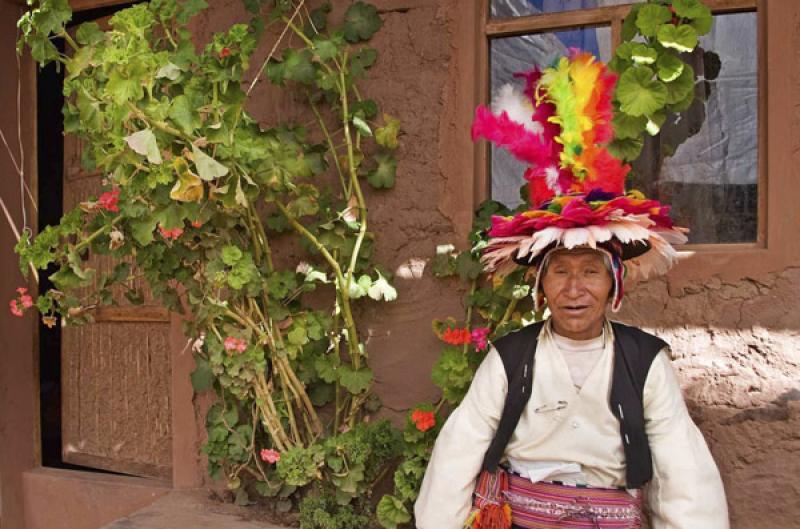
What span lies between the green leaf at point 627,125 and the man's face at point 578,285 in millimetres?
387

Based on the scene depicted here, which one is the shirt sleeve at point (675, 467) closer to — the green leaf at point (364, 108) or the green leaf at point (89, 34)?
the green leaf at point (364, 108)

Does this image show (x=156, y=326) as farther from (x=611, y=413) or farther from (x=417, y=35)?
(x=611, y=413)

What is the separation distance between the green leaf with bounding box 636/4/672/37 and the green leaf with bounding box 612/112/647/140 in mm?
248

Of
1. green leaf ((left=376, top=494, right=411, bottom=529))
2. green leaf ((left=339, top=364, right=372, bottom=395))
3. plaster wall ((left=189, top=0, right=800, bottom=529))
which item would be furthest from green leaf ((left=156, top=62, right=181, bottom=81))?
green leaf ((left=376, top=494, right=411, bottom=529))

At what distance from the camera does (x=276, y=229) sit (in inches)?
130

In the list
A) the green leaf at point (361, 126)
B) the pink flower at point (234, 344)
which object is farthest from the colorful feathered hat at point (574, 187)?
the pink flower at point (234, 344)

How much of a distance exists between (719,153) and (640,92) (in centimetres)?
74

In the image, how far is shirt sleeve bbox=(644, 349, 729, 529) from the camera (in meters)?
2.12

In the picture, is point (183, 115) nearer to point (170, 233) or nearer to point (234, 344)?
point (170, 233)

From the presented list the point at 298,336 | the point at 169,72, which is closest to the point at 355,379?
the point at 298,336

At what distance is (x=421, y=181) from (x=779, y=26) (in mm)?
1374

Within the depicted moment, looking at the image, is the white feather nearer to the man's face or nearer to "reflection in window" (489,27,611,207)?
"reflection in window" (489,27,611,207)

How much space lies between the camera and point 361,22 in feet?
10.6

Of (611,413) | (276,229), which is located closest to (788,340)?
(611,413)
